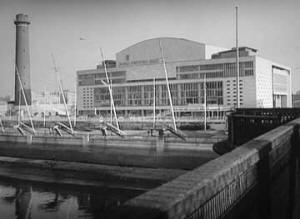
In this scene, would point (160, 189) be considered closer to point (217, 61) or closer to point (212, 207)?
point (212, 207)

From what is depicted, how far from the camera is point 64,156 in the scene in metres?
42.2

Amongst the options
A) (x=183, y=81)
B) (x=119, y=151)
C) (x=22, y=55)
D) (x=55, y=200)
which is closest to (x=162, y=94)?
(x=183, y=81)

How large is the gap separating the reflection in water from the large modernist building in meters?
68.9

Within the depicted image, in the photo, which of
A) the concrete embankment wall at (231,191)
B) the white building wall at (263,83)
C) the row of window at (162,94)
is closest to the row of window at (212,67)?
the white building wall at (263,83)

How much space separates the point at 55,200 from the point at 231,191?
1899 centimetres

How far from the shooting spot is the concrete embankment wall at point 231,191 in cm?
326

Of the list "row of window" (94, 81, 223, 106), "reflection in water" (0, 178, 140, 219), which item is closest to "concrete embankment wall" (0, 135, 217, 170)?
"reflection in water" (0, 178, 140, 219)

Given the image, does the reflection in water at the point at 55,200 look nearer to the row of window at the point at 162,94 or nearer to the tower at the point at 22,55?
the row of window at the point at 162,94

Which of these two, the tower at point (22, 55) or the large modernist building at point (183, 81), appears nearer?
the large modernist building at point (183, 81)

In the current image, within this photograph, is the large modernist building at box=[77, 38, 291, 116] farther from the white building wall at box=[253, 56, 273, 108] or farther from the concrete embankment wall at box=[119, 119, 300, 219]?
the concrete embankment wall at box=[119, 119, 300, 219]

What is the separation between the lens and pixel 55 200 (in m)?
21.8

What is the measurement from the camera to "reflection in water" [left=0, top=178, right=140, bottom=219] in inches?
753

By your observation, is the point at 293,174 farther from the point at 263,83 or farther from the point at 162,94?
the point at 263,83

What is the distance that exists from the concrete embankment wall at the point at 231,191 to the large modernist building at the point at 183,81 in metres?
81.2
